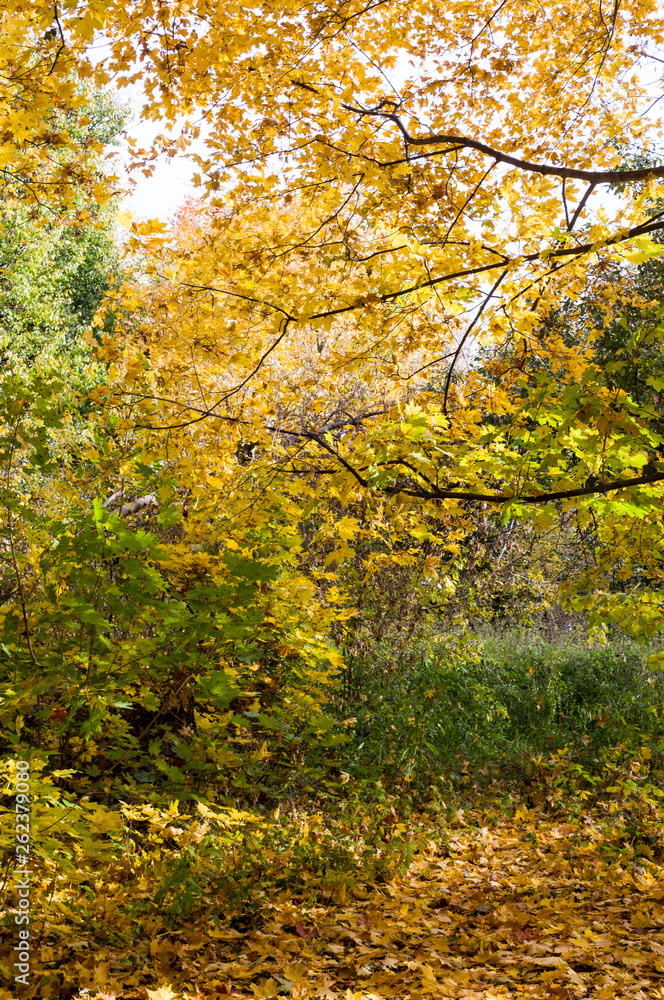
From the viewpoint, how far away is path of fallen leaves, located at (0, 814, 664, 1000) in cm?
275

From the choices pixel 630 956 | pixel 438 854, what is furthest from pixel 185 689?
pixel 630 956

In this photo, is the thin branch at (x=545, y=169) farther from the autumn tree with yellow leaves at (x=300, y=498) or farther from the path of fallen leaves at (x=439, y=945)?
the path of fallen leaves at (x=439, y=945)

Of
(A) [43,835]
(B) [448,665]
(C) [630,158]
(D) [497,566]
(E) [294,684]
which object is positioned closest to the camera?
(A) [43,835]

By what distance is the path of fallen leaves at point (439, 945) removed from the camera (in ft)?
9.04

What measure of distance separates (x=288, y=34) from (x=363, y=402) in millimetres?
4359

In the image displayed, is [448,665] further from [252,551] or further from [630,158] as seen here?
[630,158]

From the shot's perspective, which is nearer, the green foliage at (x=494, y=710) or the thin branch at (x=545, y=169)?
the thin branch at (x=545, y=169)

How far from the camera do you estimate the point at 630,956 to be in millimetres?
3082

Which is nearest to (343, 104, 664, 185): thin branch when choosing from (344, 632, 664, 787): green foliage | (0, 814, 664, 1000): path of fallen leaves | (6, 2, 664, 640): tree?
(6, 2, 664, 640): tree

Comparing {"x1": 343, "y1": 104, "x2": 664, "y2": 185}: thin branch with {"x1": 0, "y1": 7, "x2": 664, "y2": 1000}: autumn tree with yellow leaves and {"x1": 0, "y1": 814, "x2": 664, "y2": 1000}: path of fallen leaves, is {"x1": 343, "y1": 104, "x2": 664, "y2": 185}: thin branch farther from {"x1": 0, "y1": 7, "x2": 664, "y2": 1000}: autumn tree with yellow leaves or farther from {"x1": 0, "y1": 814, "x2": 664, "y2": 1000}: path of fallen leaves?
{"x1": 0, "y1": 814, "x2": 664, "y2": 1000}: path of fallen leaves

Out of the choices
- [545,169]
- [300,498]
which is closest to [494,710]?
[300,498]

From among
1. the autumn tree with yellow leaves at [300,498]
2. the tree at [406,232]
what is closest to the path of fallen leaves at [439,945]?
the autumn tree with yellow leaves at [300,498]

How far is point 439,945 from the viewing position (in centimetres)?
326

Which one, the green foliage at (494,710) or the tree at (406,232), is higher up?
the tree at (406,232)
